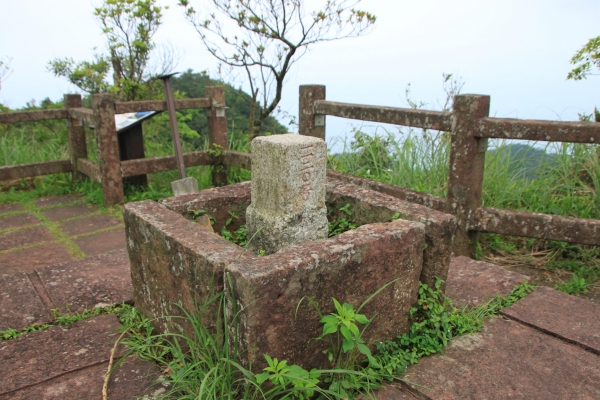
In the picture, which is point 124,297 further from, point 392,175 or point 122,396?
point 392,175

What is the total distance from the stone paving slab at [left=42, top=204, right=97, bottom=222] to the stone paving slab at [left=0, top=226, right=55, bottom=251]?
1.02 feet

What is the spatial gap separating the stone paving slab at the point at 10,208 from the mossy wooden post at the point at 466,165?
13.1 ft

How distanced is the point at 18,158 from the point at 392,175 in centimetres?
447

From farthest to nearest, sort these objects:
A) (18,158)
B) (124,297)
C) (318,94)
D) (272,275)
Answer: (18,158), (318,94), (124,297), (272,275)

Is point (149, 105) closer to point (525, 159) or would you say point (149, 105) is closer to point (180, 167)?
point (180, 167)

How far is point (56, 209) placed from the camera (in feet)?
15.8

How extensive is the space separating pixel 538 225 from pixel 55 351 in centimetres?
278

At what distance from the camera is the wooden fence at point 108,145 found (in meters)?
4.76

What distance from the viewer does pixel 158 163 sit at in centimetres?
510

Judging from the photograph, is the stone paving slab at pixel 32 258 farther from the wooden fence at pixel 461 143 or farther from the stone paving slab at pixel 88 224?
the wooden fence at pixel 461 143

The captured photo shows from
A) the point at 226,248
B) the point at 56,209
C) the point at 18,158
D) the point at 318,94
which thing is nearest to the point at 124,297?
the point at 226,248

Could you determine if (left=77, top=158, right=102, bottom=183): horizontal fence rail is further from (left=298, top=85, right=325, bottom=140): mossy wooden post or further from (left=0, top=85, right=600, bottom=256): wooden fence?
(left=298, top=85, right=325, bottom=140): mossy wooden post

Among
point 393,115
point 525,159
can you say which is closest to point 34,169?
point 393,115

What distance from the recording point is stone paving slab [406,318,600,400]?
6.22 ft
